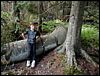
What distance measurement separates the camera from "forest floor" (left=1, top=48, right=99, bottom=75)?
677 cm

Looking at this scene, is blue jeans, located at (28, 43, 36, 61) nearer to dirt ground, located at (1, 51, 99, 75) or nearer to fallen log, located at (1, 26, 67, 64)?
fallen log, located at (1, 26, 67, 64)

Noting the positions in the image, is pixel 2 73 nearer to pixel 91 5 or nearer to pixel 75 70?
pixel 75 70

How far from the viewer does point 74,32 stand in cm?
726

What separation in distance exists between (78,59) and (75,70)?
674 millimetres

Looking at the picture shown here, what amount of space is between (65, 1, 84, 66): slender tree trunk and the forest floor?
0.31 metres

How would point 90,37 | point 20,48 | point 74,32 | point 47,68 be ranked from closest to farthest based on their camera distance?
point 47,68, point 74,32, point 20,48, point 90,37

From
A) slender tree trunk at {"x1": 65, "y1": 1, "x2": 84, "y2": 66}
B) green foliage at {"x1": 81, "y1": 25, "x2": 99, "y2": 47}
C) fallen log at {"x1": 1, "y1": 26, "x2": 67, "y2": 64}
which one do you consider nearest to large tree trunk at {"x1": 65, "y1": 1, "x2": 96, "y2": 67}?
slender tree trunk at {"x1": 65, "y1": 1, "x2": 84, "y2": 66}

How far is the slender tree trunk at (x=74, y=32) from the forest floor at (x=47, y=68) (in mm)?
313

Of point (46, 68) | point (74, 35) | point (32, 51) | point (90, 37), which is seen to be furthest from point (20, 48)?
point (90, 37)

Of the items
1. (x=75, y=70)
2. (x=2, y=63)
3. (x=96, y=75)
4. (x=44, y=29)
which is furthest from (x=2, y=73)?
(x=44, y=29)

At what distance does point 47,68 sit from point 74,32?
1.49 meters

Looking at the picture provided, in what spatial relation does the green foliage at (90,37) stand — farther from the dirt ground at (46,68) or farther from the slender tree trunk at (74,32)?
the dirt ground at (46,68)

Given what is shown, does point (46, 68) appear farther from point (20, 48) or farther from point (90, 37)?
point (90, 37)

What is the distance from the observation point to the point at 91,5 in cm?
821
